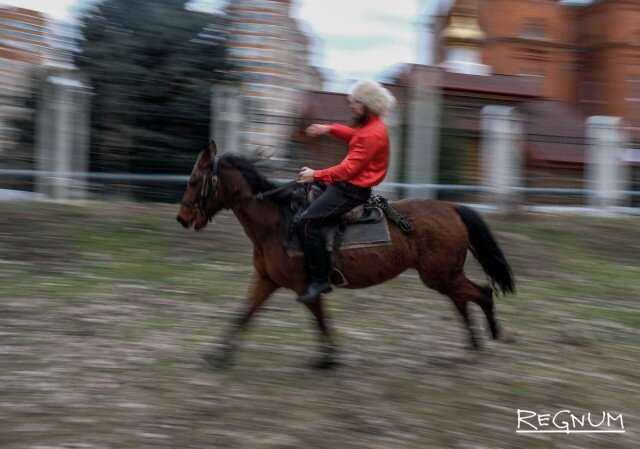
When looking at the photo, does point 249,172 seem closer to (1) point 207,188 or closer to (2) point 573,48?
(1) point 207,188

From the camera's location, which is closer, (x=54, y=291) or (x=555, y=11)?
(x=54, y=291)

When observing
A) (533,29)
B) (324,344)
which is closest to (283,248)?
(324,344)

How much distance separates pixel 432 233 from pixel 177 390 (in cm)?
270

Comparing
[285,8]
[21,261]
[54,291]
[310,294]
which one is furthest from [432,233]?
[285,8]

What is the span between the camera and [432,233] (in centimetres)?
723

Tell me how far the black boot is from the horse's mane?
729 millimetres

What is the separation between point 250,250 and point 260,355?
5072 mm

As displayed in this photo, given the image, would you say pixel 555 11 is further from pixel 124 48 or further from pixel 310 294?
pixel 310 294

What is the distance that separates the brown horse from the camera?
684 cm

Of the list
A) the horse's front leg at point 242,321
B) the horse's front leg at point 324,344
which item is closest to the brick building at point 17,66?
the horse's front leg at point 242,321

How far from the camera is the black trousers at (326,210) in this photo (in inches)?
264

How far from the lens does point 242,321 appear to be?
6852 mm

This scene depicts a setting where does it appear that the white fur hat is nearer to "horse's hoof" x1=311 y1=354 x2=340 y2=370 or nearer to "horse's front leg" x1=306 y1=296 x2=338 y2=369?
"horse's front leg" x1=306 y1=296 x2=338 y2=369

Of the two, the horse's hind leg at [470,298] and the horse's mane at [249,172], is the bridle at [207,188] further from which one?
the horse's hind leg at [470,298]
